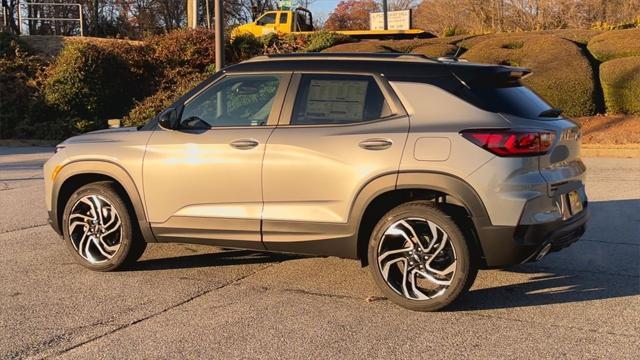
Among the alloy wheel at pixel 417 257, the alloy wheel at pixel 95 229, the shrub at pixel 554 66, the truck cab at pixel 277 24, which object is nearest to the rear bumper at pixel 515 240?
the alloy wheel at pixel 417 257

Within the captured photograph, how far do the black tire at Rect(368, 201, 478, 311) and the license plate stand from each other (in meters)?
0.84

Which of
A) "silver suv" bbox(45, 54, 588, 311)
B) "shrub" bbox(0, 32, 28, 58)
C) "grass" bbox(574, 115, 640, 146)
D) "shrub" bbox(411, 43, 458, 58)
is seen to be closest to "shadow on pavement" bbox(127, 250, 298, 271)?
"silver suv" bbox(45, 54, 588, 311)

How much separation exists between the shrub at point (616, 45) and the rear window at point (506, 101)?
14595mm

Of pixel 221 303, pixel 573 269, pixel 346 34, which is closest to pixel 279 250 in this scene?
pixel 221 303

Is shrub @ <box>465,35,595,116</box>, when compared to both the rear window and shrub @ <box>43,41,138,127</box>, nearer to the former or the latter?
shrub @ <box>43,41,138,127</box>

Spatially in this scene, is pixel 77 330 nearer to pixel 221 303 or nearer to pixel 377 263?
pixel 221 303

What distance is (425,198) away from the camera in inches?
→ 188

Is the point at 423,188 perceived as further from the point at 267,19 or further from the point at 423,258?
the point at 267,19

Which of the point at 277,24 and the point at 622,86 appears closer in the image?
the point at 622,86

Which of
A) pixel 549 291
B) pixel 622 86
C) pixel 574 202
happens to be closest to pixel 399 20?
pixel 622 86

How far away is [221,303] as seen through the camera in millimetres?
4848

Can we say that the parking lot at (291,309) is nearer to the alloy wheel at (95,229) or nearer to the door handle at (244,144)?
the alloy wheel at (95,229)

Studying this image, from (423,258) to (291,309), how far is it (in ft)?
3.36

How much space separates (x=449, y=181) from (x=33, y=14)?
42698 millimetres
